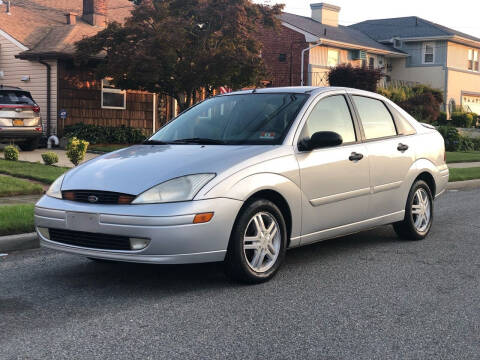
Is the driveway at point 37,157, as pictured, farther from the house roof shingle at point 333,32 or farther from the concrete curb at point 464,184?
the house roof shingle at point 333,32

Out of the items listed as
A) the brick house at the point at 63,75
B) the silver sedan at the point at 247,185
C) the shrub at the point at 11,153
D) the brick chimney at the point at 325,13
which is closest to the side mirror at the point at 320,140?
the silver sedan at the point at 247,185

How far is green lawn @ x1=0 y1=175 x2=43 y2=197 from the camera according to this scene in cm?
973

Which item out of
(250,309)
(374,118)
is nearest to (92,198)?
(250,309)

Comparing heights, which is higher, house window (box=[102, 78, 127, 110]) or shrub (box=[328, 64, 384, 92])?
shrub (box=[328, 64, 384, 92])

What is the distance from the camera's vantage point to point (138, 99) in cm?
2477

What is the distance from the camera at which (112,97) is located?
23766mm

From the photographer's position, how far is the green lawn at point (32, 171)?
450 inches

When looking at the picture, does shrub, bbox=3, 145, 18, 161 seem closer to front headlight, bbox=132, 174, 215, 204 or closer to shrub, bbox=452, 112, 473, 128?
front headlight, bbox=132, 174, 215, 204

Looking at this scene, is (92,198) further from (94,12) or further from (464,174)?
(94,12)

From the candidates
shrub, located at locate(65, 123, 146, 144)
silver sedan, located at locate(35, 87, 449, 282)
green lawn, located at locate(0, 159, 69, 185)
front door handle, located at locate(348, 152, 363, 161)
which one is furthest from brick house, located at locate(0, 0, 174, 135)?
front door handle, located at locate(348, 152, 363, 161)

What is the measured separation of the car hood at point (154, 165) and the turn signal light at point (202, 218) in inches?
14.3

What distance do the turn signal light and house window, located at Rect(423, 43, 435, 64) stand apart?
40788mm

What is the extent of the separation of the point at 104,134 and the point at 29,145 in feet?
11.6

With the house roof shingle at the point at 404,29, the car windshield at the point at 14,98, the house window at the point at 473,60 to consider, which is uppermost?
the house roof shingle at the point at 404,29
